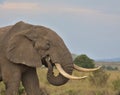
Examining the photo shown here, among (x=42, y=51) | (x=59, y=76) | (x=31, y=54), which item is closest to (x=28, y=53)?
(x=31, y=54)

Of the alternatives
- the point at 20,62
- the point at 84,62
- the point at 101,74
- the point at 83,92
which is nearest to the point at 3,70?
the point at 20,62

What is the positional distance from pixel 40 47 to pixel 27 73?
0.99 m

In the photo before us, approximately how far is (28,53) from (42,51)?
0.34 m

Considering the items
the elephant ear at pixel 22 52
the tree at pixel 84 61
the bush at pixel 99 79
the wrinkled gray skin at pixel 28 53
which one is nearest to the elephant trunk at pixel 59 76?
the wrinkled gray skin at pixel 28 53

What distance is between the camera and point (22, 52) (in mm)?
12938

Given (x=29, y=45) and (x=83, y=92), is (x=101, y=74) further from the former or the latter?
(x=29, y=45)

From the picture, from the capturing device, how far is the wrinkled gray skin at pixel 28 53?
41.8 feet

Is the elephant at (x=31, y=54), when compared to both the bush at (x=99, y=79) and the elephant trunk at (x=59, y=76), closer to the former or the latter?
the elephant trunk at (x=59, y=76)

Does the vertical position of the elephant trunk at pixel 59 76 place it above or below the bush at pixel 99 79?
below

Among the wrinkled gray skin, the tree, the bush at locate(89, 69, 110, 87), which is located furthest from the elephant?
the tree

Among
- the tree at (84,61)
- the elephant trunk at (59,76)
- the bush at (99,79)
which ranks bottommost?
the elephant trunk at (59,76)

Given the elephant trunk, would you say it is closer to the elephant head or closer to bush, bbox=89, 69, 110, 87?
the elephant head

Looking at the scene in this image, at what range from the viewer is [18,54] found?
12922 mm

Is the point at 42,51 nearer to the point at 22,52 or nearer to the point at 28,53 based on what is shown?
the point at 28,53
